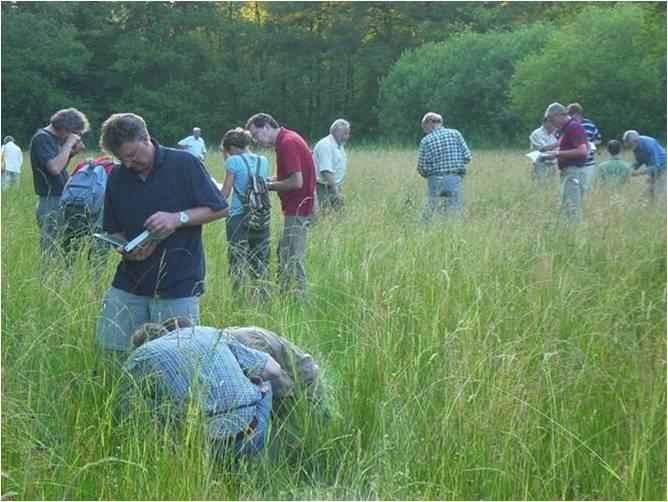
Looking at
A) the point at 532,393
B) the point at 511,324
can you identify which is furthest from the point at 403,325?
the point at 532,393

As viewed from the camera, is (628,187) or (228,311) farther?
(628,187)

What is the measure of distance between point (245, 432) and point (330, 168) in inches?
280

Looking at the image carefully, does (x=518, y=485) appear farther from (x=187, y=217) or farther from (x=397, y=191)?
(x=397, y=191)

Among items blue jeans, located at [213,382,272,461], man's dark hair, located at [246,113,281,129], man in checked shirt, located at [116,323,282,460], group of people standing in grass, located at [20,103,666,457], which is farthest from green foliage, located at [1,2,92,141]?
blue jeans, located at [213,382,272,461]

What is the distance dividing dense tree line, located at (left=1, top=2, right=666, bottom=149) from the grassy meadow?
89.3ft

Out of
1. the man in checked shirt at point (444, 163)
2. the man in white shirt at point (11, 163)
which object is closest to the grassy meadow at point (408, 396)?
the man in checked shirt at point (444, 163)

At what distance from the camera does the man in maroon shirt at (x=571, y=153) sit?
11500 millimetres

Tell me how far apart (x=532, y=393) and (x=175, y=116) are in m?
40.5

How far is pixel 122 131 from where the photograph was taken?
5242 millimetres

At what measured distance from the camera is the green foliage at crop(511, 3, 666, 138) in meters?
31.4

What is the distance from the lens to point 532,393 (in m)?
4.34

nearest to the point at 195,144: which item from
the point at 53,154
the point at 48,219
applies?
the point at 53,154

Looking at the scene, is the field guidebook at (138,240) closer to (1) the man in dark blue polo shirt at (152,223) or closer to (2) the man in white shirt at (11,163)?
(1) the man in dark blue polo shirt at (152,223)

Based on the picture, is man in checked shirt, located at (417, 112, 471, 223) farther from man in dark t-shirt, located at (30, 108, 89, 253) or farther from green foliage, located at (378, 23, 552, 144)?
green foliage, located at (378, 23, 552, 144)
